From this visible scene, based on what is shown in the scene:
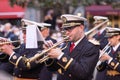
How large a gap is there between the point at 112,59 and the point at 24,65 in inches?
58.8

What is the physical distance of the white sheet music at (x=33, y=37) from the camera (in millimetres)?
7797

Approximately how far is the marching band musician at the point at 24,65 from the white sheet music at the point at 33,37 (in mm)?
310

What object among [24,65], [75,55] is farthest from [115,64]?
[75,55]

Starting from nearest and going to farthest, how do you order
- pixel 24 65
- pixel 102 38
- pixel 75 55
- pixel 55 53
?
pixel 55 53 → pixel 75 55 → pixel 24 65 → pixel 102 38

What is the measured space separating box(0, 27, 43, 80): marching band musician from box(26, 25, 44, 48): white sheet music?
0.31 metres

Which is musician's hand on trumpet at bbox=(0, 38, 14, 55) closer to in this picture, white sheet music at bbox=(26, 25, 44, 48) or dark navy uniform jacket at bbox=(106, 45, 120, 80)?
white sheet music at bbox=(26, 25, 44, 48)

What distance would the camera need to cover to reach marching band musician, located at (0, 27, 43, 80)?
26.9ft

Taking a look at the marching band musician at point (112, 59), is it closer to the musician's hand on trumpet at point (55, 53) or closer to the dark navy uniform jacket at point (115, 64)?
the dark navy uniform jacket at point (115, 64)

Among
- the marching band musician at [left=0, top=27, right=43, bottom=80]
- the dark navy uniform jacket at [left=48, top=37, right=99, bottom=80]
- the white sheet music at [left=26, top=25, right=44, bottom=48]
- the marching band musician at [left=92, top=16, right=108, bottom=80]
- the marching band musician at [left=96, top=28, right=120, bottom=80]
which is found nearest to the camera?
the dark navy uniform jacket at [left=48, top=37, right=99, bottom=80]

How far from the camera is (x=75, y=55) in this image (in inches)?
272

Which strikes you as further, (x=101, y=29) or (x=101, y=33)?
(x=101, y=29)

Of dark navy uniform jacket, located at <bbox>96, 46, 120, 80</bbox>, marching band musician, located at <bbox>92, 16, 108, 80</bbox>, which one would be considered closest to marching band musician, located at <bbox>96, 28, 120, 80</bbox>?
dark navy uniform jacket, located at <bbox>96, 46, 120, 80</bbox>

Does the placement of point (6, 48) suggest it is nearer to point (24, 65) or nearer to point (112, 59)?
point (24, 65)

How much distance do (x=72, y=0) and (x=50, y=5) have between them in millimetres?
915
